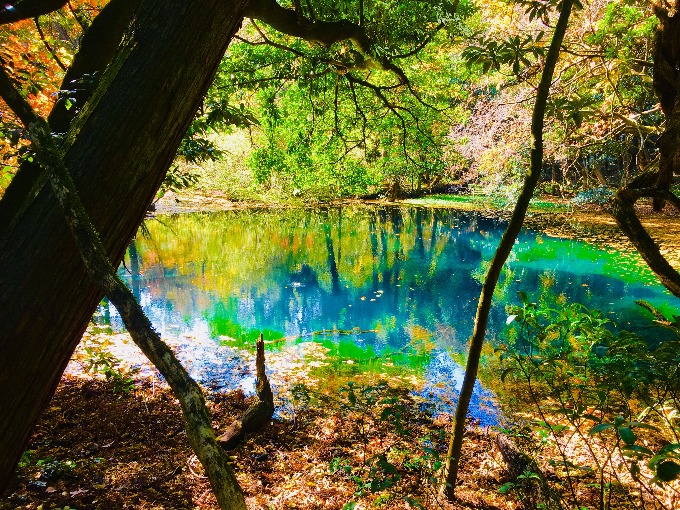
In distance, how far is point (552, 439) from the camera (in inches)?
185

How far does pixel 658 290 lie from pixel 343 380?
8445 mm

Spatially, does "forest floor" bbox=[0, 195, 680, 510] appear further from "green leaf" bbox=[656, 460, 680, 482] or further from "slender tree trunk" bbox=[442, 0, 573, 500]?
"green leaf" bbox=[656, 460, 680, 482]

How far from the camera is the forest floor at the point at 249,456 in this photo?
305 centimetres

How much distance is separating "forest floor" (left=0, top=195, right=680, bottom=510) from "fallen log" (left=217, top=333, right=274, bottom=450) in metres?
0.10

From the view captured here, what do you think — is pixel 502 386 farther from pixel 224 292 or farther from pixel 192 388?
pixel 224 292

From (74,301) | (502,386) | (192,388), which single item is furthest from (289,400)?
(192,388)

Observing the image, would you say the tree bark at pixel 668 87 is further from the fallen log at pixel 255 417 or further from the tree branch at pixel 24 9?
the fallen log at pixel 255 417

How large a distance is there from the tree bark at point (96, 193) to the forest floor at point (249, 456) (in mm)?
1456

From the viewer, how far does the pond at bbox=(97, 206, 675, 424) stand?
7398mm

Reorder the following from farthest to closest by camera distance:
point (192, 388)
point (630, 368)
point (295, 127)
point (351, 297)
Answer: point (351, 297) → point (295, 127) → point (630, 368) → point (192, 388)

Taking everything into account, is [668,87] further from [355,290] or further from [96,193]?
[355,290]

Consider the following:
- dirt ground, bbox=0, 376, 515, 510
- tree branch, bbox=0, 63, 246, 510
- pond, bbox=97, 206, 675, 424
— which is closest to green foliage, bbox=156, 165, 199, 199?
pond, bbox=97, 206, 675, 424

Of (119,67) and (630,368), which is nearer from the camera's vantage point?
(119,67)

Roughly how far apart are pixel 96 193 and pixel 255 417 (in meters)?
4.24
